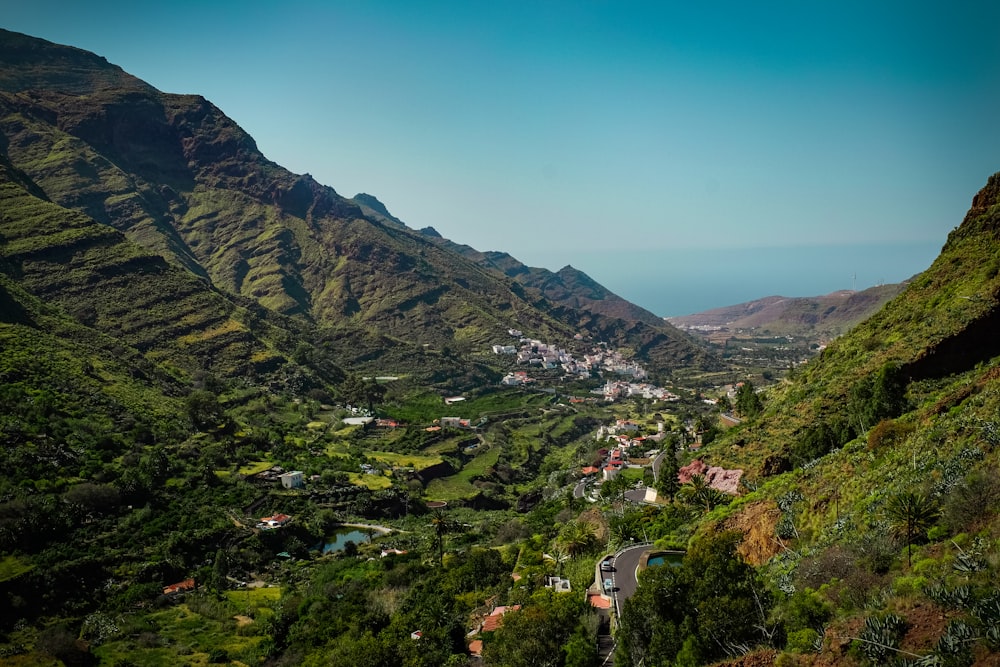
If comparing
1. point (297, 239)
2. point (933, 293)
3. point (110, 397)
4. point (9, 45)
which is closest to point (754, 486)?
point (933, 293)

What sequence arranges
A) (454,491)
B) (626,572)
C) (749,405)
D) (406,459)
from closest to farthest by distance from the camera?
(626,572) < (749,405) < (454,491) < (406,459)

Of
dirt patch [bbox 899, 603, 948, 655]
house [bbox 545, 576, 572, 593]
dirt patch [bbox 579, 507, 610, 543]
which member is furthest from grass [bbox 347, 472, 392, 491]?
dirt patch [bbox 899, 603, 948, 655]

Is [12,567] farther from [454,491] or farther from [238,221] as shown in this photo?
[238,221]

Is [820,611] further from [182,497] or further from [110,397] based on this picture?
A: [110,397]

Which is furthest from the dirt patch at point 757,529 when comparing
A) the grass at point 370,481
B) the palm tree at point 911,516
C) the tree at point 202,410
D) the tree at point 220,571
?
the tree at point 202,410

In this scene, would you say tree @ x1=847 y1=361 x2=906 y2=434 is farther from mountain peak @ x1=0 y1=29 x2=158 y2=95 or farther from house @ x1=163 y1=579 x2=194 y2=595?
mountain peak @ x1=0 y1=29 x2=158 y2=95

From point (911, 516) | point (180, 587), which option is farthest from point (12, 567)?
point (911, 516)
